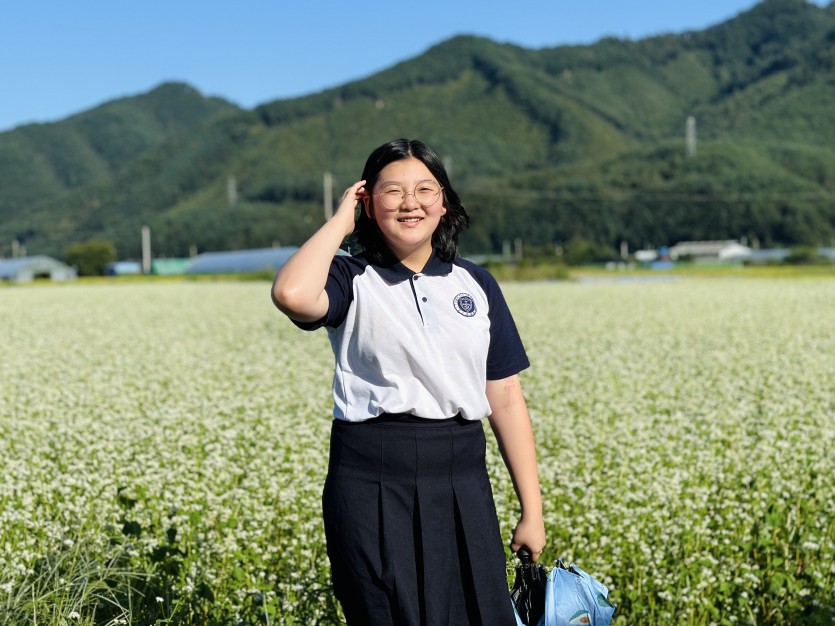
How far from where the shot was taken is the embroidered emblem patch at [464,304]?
9.67 ft

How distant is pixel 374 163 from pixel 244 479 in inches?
168

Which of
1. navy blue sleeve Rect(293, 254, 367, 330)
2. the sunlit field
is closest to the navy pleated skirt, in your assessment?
navy blue sleeve Rect(293, 254, 367, 330)

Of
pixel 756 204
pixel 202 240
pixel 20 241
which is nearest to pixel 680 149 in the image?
pixel 756 204

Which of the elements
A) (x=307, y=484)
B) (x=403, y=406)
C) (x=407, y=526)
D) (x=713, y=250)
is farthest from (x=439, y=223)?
(x=713, y=250)

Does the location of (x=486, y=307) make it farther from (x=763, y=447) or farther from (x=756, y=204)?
(x=756, y=204)

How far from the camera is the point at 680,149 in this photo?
142 meters

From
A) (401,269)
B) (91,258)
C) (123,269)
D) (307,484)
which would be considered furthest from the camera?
(123,269)

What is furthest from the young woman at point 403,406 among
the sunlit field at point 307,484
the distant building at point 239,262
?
the distant building at point 239,262

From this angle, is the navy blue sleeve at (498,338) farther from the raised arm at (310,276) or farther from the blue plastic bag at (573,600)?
the blue plastic bag at (573,600)

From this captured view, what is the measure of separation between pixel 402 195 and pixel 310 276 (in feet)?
1.35

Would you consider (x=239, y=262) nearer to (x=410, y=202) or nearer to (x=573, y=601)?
(x=410, y=202)

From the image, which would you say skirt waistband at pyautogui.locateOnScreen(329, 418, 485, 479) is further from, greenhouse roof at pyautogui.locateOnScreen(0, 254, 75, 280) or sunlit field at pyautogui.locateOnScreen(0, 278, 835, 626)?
greenhouse roof at pyautogui.locateOnScreen(0, 254, 75, 280)

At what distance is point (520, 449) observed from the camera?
3.14 metres

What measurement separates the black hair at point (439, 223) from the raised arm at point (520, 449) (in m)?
0.48
